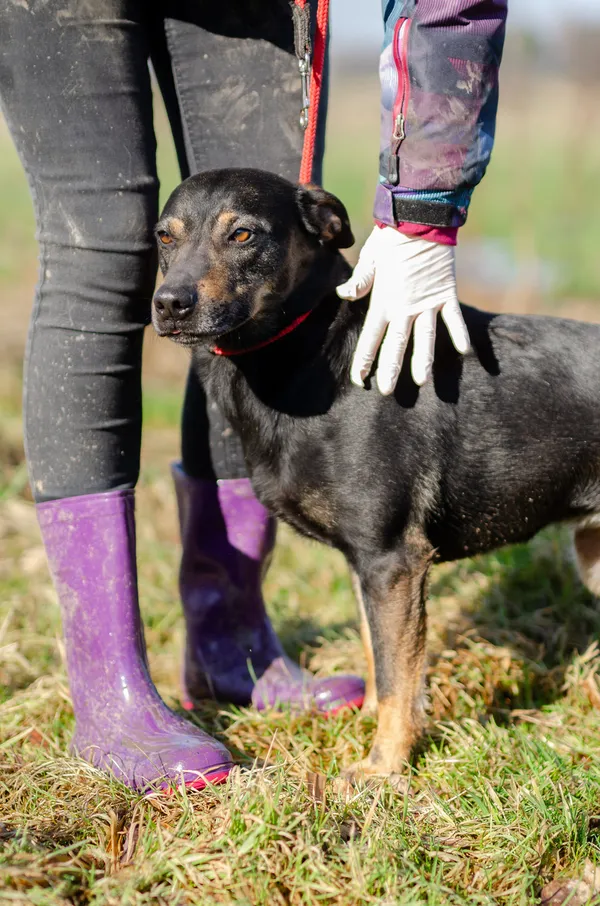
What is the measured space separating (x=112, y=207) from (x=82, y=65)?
35cm

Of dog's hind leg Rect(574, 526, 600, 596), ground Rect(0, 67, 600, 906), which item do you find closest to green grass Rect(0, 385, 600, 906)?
ground Rect(0, 67, 600, 906)

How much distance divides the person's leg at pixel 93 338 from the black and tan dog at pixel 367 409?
20 cm

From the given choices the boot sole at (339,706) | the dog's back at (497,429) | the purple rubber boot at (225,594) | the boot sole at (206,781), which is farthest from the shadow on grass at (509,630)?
the boot sole at (206,781)

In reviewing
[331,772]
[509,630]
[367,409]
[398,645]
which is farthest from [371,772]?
[509,630]

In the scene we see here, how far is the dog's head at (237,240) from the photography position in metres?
2.49

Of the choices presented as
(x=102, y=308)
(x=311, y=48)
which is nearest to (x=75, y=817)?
(x=102, y=308)

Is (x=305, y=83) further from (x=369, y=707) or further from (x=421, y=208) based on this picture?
(x=369, y=707)

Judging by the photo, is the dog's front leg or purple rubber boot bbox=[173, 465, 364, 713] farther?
purple rubber boot bbox=[173, 465, 364, 713]

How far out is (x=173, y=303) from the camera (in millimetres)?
2395

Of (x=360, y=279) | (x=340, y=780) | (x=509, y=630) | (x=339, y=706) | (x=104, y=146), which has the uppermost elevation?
(x=104, y=146)

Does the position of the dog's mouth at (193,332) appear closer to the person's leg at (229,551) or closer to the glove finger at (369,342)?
the glove finger at (369,342)

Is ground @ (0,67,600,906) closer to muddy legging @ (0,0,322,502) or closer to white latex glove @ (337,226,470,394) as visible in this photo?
muddy legging @ (0,0,322,502)

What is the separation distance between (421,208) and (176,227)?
2.49 feet

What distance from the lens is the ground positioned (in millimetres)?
1811
